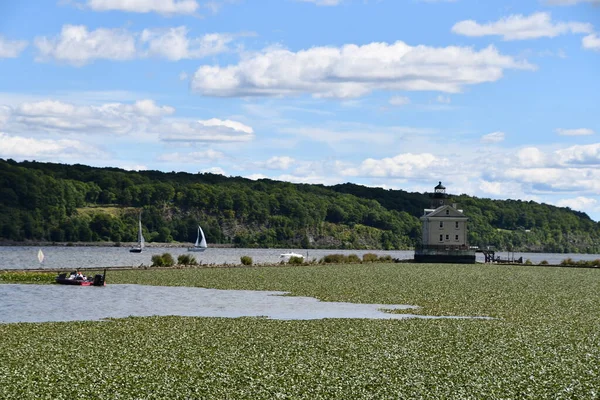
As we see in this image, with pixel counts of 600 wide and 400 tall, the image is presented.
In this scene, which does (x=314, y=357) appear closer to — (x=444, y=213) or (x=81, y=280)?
(x=81, y=280)

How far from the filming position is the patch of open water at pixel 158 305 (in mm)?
49438

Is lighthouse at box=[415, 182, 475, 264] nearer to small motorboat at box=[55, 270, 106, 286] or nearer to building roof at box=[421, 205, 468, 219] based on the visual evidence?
building roof at box=[421, 205, 468, 219]

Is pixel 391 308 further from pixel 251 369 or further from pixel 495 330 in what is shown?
pixel 251 369

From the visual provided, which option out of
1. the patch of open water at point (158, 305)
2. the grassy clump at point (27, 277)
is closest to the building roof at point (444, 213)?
the patch of open water at point (158, 305)

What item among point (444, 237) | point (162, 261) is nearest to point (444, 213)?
point (444, 237)

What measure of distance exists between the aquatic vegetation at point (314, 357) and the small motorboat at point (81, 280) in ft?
77.7

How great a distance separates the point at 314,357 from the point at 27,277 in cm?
4532

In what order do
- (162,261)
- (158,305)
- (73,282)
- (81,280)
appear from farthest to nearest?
(162,261) < (73,282) < (81,280) < (158,305)

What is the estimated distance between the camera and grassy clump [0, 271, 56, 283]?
72.2m

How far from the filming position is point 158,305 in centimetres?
5516

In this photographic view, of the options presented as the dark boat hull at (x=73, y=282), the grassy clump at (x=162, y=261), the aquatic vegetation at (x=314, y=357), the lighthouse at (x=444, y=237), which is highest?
the lighthouse at (x=444, y=237)

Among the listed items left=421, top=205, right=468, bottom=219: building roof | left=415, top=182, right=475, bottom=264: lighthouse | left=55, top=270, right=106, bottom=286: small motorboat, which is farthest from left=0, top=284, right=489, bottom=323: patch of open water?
left=421, top=205, right=468, bottom=219: building roof

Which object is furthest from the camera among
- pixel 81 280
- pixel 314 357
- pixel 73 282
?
pixel 73 282

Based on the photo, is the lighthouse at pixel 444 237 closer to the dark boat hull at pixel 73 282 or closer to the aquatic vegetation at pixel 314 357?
the dark boat hull at pixel 73 282
